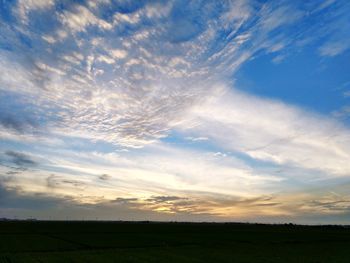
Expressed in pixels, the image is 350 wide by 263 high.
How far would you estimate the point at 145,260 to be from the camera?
140 feet

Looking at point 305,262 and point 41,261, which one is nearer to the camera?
point 41,261

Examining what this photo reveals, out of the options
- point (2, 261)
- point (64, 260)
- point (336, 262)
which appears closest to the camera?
point (2, 261)

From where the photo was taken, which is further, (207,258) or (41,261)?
(207,258)

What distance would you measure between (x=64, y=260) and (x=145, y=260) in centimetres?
916

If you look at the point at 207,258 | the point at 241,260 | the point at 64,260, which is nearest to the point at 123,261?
the point at 64,260

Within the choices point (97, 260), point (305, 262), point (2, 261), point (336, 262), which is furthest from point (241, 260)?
point (2, 261)

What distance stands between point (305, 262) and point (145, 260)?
19.0 m

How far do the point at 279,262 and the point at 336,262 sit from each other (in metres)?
7.53

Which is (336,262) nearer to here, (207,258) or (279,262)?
(279,262)

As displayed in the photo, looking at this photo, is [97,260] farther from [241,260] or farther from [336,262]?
[336,262]

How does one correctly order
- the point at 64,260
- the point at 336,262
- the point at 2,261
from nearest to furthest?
the point at 2,261 < the point at 64,260 < the point at 336,262

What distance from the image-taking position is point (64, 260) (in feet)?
135

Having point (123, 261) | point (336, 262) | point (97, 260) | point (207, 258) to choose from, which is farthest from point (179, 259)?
point (336, 262)

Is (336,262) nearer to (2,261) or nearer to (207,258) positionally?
(207,258)
